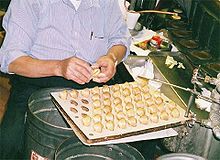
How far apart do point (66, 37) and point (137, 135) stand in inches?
25.7

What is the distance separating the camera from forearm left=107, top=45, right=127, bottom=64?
93.8 inches

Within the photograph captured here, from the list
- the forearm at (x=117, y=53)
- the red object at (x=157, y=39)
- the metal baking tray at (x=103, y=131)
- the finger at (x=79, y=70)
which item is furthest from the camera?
the red object at (x=157, y=39)

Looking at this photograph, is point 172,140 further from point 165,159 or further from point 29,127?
point 29,127

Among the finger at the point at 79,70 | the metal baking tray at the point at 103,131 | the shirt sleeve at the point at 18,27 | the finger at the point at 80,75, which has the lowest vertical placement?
the metal baking tray at the point at 103,131

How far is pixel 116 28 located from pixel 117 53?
157 millimetres

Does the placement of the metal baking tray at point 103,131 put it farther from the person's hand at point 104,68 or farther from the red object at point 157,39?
the red object at point 157,39

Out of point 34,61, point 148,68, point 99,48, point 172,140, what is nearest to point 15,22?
point 34,61

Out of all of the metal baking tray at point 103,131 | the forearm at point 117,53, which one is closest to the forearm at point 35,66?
the metal baking tray at point 103,131

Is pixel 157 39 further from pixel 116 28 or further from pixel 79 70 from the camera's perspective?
pixel 79 70

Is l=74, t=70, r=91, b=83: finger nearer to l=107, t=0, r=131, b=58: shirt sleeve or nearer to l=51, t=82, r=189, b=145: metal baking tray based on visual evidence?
l=51, t=82, r=189, b=145: metal baking tray

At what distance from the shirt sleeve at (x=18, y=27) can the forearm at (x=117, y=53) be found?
443mm

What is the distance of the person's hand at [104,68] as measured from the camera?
224cm

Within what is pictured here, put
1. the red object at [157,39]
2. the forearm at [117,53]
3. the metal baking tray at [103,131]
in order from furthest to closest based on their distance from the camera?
the red object at [157,39], the forearm at [117,53], the metal baking tray at [103,131]

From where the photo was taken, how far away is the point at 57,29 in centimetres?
226
